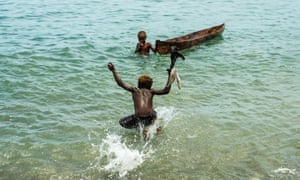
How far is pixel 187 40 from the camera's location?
13648mm

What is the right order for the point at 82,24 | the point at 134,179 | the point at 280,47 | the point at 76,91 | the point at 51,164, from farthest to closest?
the point at 82,24 → the point at 280,47 → the point at 76,91 → the point at 51,164 → the point at 134,179

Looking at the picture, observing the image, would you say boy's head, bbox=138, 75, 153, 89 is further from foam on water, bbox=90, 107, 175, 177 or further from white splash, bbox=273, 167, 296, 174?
white splash, bbox=273, 167, 296, 174

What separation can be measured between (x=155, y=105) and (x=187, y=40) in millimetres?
5396

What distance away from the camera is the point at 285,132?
24.6ft

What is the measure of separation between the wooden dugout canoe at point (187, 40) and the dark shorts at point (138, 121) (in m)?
5.99

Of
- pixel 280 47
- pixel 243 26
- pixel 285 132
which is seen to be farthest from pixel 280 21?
pixel 285 132

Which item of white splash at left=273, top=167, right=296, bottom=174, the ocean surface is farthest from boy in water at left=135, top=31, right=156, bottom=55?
white splash at left=273, top=167, right=296, bottom=174

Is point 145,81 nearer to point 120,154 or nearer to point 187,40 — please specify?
point 120,154

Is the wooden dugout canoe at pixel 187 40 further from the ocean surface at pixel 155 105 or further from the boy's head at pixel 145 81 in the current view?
the boy's head at pixel 145 81

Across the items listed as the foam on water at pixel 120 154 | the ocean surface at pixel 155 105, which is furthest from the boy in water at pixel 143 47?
the foam on water at pixel 120 154

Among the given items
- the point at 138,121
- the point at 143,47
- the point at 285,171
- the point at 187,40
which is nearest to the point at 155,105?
the point at 138,121

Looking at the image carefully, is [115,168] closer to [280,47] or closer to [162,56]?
[162,56]

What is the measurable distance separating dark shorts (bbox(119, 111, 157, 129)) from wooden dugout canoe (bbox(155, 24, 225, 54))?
599 centimetres

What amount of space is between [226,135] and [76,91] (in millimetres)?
4174
